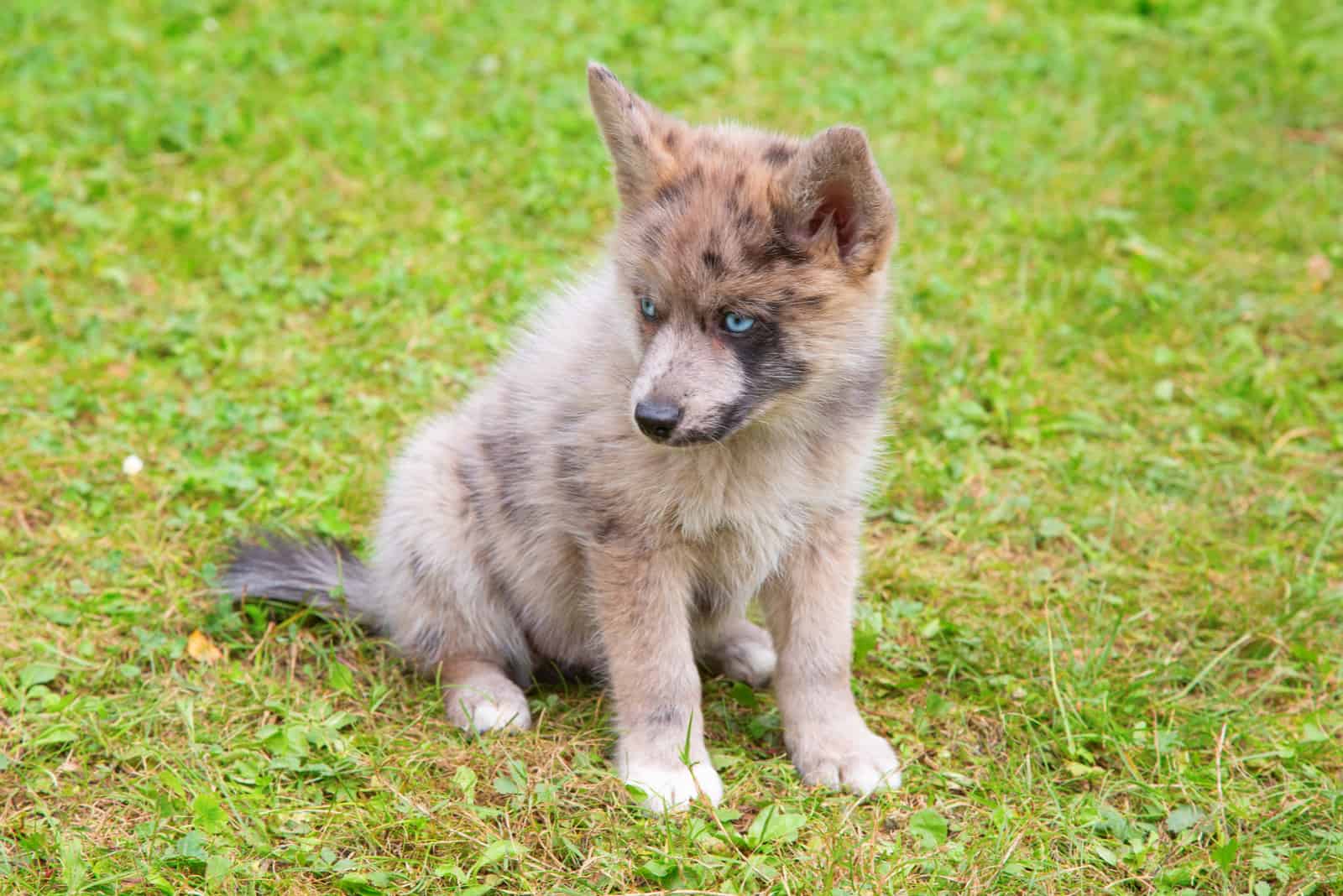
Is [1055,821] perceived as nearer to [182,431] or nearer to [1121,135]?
[182,431]

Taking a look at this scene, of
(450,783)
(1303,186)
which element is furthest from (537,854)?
(1303,186)

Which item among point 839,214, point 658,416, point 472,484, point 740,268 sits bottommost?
point 472,484

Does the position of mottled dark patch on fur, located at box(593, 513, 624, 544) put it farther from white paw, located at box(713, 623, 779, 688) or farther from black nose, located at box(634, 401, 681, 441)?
white paw, located at box(713, 623, 779, 688)

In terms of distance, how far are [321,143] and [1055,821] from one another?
5163mm

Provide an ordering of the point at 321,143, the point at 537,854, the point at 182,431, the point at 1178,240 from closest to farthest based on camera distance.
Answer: the point at 537,854 → the point at 182,431 → the point at 1178,240 → the point at 321,143

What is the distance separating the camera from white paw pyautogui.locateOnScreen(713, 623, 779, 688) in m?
4.05

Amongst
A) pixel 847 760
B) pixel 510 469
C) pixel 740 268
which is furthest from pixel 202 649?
pixel 740 268

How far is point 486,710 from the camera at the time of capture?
3.76 m

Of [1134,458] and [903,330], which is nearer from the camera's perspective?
[1134,458]

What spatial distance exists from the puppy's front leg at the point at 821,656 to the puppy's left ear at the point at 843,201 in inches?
31.3

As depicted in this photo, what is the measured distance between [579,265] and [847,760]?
6.52 feet

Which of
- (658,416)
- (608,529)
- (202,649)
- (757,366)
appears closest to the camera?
(658,416)

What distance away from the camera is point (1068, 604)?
169 inches

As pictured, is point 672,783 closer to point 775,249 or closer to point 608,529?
point 608,529
